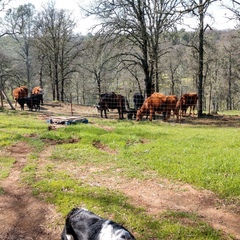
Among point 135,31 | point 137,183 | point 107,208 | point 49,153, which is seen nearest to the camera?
point 107,208

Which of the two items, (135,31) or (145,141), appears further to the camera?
(135,31)

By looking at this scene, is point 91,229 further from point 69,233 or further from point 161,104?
point 161,104

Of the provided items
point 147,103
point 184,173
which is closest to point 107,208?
point 184,173

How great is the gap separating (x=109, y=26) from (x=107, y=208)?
1375cm

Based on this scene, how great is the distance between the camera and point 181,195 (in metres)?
4.94

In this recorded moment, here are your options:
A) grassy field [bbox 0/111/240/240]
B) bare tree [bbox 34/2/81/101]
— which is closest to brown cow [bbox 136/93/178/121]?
grassy field [bbox 0/111/240/240]

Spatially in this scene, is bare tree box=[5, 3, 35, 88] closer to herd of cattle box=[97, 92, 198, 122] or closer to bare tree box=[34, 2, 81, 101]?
bare tree box=[34, 2, 81, 101]

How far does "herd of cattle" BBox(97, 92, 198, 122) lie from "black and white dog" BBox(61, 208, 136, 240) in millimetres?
11232

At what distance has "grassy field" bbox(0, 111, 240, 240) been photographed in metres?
4.08

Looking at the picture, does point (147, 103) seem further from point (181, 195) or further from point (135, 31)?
point (181, 195)

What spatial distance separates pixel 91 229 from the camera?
294cm

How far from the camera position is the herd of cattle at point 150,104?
1408 cm

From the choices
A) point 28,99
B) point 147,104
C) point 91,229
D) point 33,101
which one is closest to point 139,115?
point 147,104

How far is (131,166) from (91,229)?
347 centimetres
